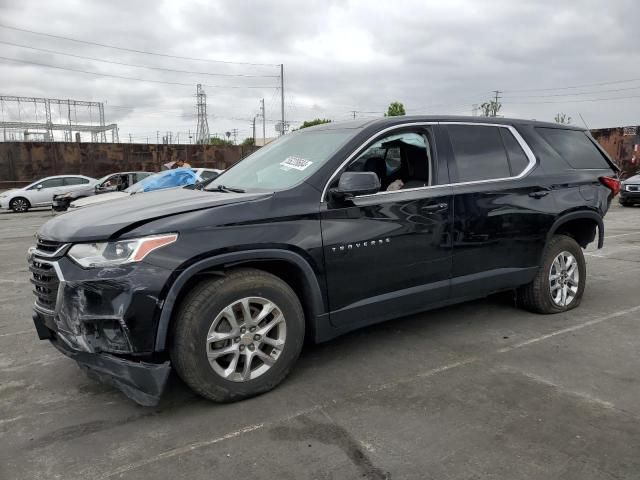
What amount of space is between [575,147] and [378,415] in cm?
356

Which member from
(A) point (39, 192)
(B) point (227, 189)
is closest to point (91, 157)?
(A) point (39, 192)

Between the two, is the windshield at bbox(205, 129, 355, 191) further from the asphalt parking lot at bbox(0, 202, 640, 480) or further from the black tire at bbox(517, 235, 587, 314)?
the black tire at bbox(517, 235, 587, 314)

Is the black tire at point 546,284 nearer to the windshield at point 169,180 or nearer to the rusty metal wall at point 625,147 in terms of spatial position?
the windshield at point 169,180

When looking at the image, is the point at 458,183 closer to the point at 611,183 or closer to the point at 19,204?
the point at 611,183

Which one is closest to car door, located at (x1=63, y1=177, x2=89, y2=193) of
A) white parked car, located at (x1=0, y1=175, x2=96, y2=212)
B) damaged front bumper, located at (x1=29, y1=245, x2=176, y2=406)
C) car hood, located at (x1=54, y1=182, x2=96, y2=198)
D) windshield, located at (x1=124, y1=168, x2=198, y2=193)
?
white parked car, located at (x1=0, y1=175, x2=96, y2=212)

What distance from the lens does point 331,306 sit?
3.50 m

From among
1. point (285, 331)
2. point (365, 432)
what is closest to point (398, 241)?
point (285, 331)

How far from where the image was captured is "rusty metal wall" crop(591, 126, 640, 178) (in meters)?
27.2

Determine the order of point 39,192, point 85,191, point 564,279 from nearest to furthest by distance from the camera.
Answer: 1. point 564,279
2. point 85,191
3. point 39,192

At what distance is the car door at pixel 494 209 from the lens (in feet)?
13.5

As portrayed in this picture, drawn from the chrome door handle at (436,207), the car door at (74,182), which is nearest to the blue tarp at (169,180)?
the chrome door handle at (436,207)

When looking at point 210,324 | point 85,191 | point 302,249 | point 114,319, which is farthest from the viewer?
point 85,191

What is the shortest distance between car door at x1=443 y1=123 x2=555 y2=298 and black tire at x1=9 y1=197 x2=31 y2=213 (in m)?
20.9

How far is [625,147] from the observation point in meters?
27.6
